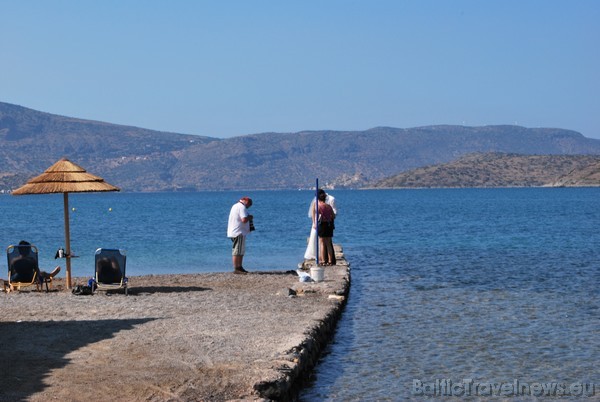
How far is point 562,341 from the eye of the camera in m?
12.9

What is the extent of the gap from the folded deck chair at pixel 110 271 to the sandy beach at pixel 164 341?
19 centimetres

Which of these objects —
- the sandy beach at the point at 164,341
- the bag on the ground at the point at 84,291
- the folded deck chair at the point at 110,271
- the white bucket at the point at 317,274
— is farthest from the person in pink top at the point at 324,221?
the bag on the ground at the point at 84,291

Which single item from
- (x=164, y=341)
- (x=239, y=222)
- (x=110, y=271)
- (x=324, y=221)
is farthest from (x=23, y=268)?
(x=164, y=341)

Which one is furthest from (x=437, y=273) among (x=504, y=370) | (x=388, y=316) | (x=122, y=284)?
(x=504, y=370)

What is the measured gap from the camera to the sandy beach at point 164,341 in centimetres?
860

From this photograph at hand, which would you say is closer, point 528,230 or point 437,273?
point 437,273

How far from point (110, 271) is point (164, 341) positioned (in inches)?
214

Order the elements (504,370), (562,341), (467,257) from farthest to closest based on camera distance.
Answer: (467,257) < (562,341) < (504,370)

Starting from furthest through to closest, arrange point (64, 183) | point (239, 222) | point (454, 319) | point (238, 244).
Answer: point (238, 244)
point (239, 222)
point (64, 183)
point (454, 319)

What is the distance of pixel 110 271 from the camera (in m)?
16.1

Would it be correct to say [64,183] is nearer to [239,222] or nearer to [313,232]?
[239,222]

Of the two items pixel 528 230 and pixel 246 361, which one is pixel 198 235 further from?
pixel 246 361

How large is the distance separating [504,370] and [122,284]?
293 inches

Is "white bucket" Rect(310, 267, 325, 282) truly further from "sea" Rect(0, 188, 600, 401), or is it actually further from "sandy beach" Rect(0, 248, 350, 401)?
"sea" Rect(0, 188, 600, 401)
